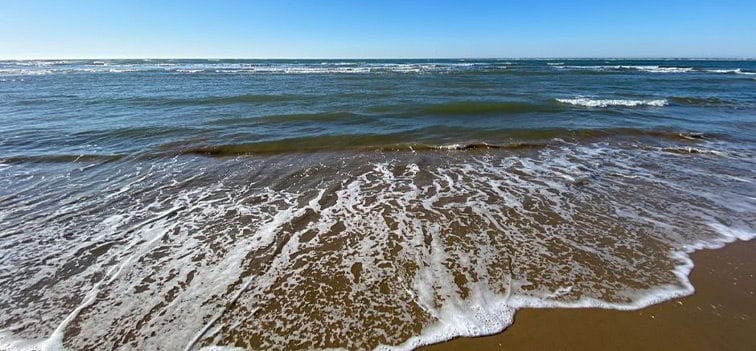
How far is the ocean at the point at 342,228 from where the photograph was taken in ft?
11.6

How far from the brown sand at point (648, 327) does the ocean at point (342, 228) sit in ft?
0.52

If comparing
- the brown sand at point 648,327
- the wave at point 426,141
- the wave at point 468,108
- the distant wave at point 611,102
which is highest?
the distant wave at point 611,102

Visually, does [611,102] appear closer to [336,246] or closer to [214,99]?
[336,246]

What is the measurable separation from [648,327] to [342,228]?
3950mm

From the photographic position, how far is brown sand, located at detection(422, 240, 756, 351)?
3.13 m

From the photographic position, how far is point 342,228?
550 cm

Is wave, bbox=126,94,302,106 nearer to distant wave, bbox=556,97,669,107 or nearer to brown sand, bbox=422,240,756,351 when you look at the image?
distant wave, bbox=556,97,669,107

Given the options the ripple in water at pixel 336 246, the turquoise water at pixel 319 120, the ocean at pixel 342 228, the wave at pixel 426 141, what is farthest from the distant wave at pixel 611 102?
the ripple in water at pixel 336 246

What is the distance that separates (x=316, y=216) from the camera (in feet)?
19.5

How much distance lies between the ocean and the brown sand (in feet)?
0.52

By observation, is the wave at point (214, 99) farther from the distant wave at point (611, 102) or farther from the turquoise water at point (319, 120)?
the distant wave at point (611, 102)


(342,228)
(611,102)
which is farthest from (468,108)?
(342,228)

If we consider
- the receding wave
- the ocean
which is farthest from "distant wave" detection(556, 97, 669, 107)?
the ocean

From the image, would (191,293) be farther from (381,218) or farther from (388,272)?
(381,218)
